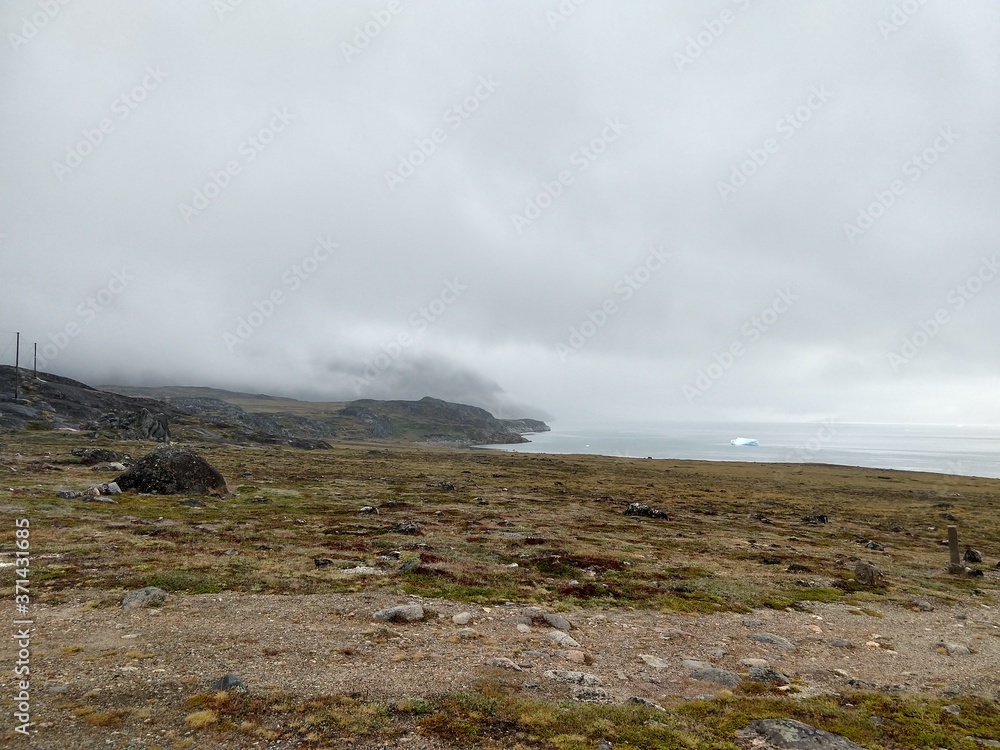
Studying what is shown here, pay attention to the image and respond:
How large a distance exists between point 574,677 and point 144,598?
504 inches

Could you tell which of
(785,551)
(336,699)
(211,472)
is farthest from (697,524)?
(211,472)

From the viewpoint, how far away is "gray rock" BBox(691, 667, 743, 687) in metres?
11.3

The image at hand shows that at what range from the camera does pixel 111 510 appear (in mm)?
28312

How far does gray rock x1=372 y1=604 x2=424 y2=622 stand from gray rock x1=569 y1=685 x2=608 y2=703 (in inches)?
221

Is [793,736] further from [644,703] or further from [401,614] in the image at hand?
[401,614]

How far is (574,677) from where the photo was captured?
1097cm

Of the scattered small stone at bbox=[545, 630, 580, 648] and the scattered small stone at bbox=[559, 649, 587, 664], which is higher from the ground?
the scattered small stone at bbox=[559, 649, 587, 664]

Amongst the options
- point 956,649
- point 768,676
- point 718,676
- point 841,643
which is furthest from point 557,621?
point 956,649

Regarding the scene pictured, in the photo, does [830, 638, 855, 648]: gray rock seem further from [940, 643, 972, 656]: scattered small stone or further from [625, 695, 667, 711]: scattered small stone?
[625, 695, 667, 711]: scattered small stone

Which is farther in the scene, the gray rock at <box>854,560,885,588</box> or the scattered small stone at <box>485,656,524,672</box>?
the gray rock at <box>854,560,885,588</box>

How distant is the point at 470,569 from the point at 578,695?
1076cm

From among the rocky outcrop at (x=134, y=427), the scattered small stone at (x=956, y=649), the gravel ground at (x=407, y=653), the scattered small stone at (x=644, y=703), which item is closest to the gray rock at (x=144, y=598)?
the gravel ground at (x=407, y=653)

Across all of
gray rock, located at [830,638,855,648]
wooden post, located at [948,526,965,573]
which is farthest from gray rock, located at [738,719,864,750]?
wooden post, located at [948,526,965,573]

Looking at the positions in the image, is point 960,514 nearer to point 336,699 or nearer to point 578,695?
point 578,695
